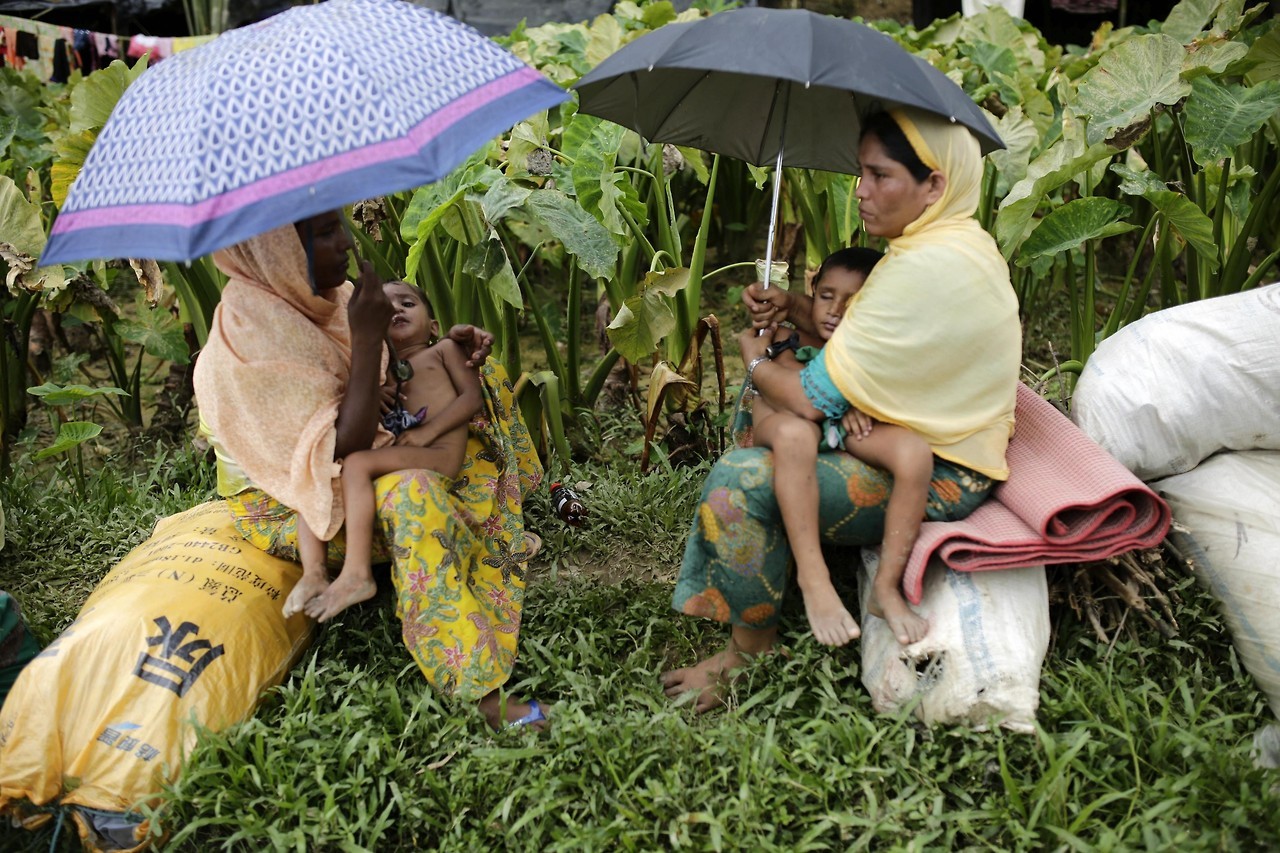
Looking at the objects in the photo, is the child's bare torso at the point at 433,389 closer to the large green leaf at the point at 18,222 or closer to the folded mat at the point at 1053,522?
the folded mat at the point at 1053,522

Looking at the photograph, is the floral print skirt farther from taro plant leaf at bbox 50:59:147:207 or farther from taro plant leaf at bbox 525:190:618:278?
taro plant leaf at bbox 50:59:147:207

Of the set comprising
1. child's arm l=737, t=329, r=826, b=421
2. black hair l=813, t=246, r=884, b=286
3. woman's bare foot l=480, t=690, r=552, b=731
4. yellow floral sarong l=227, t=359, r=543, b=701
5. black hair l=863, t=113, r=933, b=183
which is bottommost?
woman's bare foot l=480, t=690, r=552, b=731

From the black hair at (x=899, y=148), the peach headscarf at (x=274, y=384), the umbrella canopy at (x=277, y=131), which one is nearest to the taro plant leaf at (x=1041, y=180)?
the black hair at (x=899, y=148)

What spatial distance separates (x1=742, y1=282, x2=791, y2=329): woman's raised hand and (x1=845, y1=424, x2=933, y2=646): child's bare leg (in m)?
0.37

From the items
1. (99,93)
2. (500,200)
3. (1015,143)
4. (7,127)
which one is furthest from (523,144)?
(7,127)

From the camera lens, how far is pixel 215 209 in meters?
1.74

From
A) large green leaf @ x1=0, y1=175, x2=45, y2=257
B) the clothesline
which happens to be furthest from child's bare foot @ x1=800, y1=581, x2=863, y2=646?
the clothesline

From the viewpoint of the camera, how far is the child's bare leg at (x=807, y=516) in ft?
7.06

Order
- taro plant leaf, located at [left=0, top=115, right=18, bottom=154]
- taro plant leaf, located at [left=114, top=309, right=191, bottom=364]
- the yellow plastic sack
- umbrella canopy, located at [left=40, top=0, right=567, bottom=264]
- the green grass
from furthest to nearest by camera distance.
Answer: taro plant leaf, located at [left=0, top=115, right=18, bottom=154] < taro plant leaf, located at [left=114, top=309, right=191, bottom=364] < the yellow plastic sack < the green grass < umbrella canopy, located at [left=40, top=0, right=567, bottom=264]

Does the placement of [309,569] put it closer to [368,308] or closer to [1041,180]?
[368,308]

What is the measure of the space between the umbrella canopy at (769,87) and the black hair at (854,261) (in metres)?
0.27

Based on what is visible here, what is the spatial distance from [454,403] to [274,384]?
1.37ft

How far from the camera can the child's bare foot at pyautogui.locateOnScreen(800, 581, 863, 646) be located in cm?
216

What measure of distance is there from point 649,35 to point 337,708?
5.51ft
